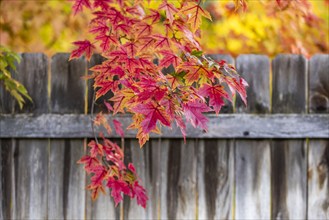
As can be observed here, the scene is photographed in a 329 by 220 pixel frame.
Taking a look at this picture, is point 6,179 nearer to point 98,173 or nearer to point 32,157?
point 32,157

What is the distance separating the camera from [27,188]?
A: 315 cm

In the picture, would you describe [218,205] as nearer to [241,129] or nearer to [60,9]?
[241,129]

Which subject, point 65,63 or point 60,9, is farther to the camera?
point 60,9

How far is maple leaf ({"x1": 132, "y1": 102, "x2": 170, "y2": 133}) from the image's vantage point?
6.03 feet

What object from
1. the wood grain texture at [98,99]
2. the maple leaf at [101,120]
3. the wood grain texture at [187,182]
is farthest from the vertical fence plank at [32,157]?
the wood grain texture at [187,182]

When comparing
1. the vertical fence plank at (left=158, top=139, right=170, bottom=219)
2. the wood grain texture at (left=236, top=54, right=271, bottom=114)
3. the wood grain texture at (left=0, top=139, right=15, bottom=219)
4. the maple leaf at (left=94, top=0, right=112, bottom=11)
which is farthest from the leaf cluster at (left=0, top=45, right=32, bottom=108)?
the wood grain texture at (left=236, top=54, right=271, bottom=114)

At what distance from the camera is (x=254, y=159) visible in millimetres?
3188

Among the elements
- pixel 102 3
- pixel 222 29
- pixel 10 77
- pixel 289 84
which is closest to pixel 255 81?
pixel 289 84

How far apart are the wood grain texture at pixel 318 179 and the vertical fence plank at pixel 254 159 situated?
24 centimetres

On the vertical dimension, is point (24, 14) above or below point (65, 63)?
above

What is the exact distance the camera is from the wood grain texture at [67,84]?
311 centimetres

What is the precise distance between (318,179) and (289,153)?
0.75 feet

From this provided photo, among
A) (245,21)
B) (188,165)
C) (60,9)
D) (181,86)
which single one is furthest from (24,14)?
(181,86)

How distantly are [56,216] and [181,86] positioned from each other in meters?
1.49
